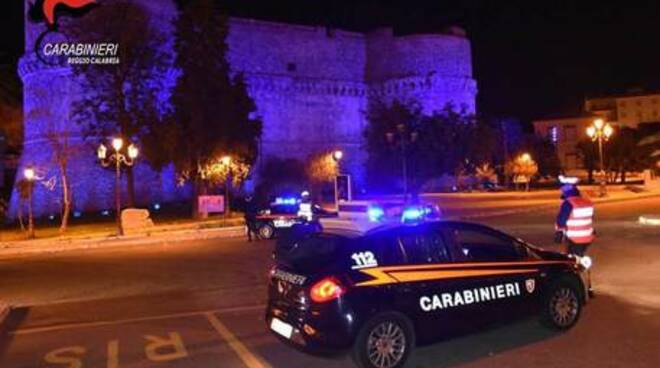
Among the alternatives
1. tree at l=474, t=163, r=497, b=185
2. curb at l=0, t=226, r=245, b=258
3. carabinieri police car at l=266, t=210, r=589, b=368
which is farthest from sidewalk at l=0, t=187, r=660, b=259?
tree at l=474, t=163, r=497, b=185

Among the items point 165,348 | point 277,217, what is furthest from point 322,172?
point 165,348

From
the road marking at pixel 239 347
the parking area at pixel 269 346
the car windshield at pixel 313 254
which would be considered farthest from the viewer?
the road marking at pixel 239 347

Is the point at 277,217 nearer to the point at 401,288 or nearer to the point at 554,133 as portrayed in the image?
the point at 401,288

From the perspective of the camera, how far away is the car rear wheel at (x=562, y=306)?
8094 mm

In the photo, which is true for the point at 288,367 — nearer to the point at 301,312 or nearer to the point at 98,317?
the point at 301,312

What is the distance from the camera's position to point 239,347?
818 cm

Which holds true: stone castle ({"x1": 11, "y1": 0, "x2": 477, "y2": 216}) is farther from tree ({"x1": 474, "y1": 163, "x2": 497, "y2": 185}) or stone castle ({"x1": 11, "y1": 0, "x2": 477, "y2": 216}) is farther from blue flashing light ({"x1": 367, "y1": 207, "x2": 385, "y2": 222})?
blue flashing light ({"x1": 367, "y1": 207, "x2": 385, "y2": 222})

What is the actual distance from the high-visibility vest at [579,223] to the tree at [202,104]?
29.1 m

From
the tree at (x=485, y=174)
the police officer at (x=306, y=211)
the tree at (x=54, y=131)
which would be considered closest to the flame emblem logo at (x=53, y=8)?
the tree at (x=54, y=131)

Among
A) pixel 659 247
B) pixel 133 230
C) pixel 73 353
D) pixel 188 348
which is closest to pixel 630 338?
pixel 188 348

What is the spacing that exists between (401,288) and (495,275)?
1276mm

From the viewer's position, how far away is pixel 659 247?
15.9 meters

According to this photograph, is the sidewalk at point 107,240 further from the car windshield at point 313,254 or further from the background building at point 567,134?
the background building at point 567,134

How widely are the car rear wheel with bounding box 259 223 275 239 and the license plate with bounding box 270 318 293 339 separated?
651 inches
